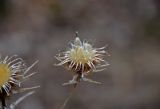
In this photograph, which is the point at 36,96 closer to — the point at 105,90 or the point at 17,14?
the point at 105,90

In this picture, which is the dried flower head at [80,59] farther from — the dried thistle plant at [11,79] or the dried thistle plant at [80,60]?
the dried thistle plant at [11,79]

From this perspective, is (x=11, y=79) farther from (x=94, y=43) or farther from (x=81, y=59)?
(x=94, y=43)

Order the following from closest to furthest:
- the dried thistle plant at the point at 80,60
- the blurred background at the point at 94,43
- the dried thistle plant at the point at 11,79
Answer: the dried thistle plant at the point at 11,79 < the dried thistle plant at the point at 80,60 < the blurred background at the point at 94,43

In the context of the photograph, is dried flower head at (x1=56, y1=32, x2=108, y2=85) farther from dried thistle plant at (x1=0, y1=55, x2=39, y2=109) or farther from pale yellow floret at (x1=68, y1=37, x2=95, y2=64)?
dried thistle plant at (x1=0, y1=55, x2=39, y2=109)

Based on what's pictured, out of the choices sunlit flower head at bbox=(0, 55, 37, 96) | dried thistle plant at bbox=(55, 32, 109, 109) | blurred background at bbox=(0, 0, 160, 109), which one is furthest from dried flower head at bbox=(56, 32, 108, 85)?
blurred background at bbox=(0, 0, 160, 109)

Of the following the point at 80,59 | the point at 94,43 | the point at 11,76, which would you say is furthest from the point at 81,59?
the point at 94,43

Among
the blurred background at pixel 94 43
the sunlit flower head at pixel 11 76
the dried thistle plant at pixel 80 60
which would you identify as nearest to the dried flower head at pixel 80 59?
the dried thistle plant at pixel 80 60
